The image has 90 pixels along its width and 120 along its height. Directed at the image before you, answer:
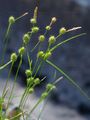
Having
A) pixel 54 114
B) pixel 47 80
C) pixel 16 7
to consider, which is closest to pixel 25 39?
pixel 54 114

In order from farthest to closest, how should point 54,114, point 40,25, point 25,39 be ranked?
1. point 40,25
2. point 54,114
3. point 25,39

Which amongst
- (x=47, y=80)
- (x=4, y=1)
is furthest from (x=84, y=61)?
(x=4, y=1)

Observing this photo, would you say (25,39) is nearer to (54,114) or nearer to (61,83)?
(54,114)

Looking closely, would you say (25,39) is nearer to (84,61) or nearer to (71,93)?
(71,93)

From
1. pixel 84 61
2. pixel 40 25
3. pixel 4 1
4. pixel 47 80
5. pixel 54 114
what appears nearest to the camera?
pixel 54 114

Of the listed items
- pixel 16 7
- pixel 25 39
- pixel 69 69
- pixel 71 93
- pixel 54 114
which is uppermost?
pixel 16 7

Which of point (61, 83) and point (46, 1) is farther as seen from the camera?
point (46, 1)

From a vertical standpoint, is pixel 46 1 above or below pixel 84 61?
above
